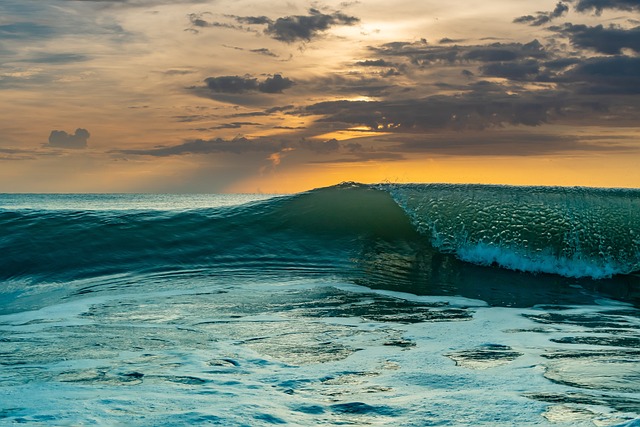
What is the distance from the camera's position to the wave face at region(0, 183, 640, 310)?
37.8 feet

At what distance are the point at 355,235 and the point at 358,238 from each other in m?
0.20

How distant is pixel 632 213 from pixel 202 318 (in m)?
11.1

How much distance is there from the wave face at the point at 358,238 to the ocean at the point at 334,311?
5 centimetres

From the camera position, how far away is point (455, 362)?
4855 millimetres

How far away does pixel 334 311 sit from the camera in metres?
7.24

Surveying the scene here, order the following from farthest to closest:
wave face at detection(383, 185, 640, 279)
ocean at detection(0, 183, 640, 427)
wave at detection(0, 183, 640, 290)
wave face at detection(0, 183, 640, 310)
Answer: wave face at detection(383, 185, 640, 279), wave at detection(0, 183, 640, 290), wave face at detection(0, 183, 640, 310), ocean at detection(0, 183, 640, 427)

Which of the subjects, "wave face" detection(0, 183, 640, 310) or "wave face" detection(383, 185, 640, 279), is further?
"wave face" detection(383, 185, 640, 279)

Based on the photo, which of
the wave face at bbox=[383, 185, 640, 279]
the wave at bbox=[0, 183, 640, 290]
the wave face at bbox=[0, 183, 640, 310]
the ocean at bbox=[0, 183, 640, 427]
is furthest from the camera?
the wave face at bbox=[383, 185, 640, 279]

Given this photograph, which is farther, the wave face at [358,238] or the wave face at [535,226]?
the wave face at [535,226]

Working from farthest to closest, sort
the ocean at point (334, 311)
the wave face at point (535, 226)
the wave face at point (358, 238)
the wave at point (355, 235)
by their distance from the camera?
the wave face at point (535, 226)
the wave at point (355, 235)
the wave face at point (358, 238)
the ocean at point (334, 311)

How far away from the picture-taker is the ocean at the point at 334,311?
3.83m

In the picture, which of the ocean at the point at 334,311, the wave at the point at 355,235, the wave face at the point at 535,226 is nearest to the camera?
the ocean at the point at 334,311

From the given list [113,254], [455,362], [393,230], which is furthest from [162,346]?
[393,230]

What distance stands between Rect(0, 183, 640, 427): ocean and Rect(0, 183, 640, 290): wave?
0.05m
